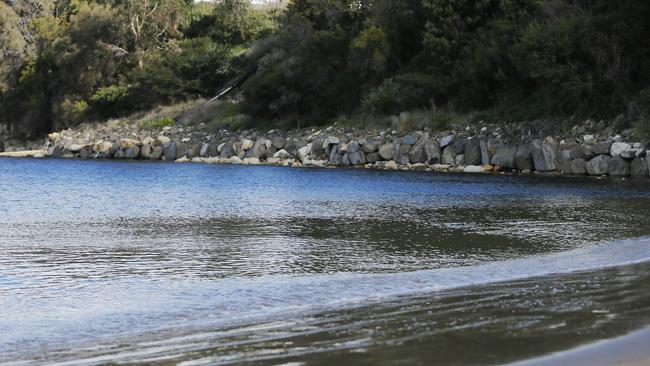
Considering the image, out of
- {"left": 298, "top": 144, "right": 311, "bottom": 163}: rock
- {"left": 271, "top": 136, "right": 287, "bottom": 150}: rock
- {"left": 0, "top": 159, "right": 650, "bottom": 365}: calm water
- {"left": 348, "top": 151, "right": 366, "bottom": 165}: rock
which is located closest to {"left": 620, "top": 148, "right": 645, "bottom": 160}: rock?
{"left": 0, "top": 159, "right": 650, "bottom": 365}: calm water

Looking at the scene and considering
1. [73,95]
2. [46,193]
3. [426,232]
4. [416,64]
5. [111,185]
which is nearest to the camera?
[426,232]

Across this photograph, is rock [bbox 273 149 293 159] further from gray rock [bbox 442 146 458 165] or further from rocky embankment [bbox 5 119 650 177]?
gray rock [bbox 442 146 458 165]

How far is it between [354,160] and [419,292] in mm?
31076

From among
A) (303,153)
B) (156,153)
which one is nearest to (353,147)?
(303,153)

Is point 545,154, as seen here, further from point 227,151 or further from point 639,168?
point 227,151

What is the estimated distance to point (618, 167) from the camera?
31.0 m

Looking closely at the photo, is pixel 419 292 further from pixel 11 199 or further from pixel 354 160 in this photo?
pixel 354 160

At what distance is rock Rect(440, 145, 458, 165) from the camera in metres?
37.4

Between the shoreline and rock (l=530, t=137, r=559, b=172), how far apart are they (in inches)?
Result: 1070

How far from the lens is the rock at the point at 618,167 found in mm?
30812

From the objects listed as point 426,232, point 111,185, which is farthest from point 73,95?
point 426,232

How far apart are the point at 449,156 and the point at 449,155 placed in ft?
0.18

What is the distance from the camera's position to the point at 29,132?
77000 millimetres

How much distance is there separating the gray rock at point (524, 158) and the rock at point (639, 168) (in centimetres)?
440
